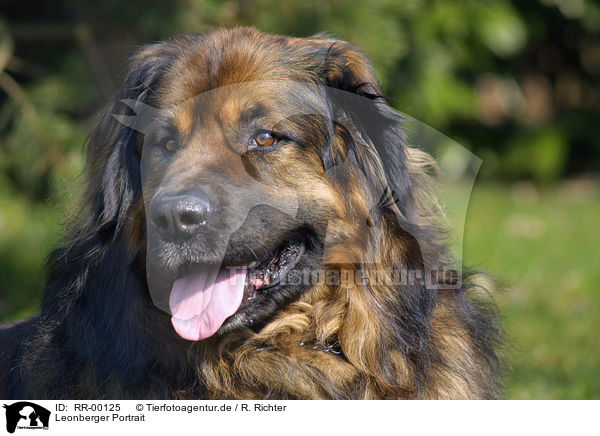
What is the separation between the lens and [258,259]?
311 centimetres

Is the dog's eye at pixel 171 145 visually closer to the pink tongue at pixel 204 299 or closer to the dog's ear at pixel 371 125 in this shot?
the pink tongue at pixel 204 299

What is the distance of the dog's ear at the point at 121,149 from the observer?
325cm

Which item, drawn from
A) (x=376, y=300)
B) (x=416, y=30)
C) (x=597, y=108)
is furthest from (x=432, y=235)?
(x=597, y=108)

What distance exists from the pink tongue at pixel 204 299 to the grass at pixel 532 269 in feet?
3.73

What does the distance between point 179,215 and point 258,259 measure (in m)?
0.40

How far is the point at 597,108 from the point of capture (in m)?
11.3

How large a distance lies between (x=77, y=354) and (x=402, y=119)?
67.9 inches

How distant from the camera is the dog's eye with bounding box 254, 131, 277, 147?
3167mm

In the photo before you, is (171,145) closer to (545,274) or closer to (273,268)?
(273,268)
